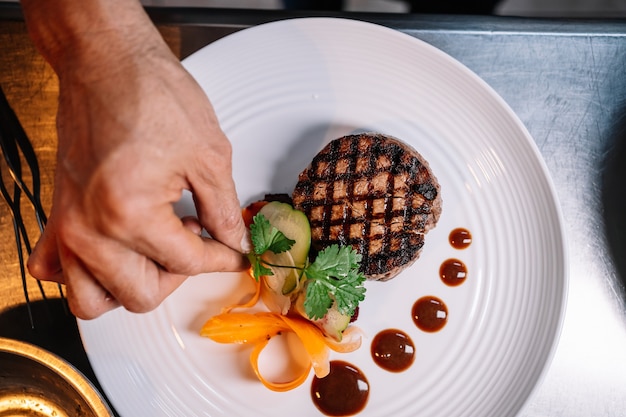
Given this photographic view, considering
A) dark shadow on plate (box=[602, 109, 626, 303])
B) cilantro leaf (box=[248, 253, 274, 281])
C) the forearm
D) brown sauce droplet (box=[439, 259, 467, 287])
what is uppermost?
dark shadow on plate (box=[602, 109, 626, 303])

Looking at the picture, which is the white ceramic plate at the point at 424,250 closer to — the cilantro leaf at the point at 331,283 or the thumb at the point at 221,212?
the cilantro leaf at the point at 331,283

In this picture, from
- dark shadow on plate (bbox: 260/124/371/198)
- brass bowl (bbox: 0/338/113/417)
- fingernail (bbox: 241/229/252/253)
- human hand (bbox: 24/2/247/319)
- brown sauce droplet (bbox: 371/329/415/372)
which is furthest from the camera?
dark shadow on plate (bbox: 260/124/371/198)

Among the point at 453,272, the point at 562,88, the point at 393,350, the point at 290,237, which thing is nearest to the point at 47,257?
the point at 290,237

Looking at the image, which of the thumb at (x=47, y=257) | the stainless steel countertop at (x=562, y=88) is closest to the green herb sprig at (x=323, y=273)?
the thumb at (x=47, y=257)

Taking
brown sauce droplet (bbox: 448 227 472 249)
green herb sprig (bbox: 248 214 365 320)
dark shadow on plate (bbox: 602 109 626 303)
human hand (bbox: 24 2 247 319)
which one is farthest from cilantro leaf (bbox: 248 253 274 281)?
dark shadow on plate (bbox: 602 109 626 303)

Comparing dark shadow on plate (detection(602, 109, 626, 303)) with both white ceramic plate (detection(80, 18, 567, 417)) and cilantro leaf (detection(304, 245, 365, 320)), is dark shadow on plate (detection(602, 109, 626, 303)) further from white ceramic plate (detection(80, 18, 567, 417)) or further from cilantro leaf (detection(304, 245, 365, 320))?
cilantro leaf (detection(304, 245, 365, 320))

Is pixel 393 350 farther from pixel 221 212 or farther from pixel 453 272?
pixel 221 212
